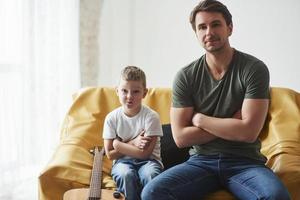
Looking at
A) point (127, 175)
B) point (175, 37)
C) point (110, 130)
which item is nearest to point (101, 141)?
point (110, 130)

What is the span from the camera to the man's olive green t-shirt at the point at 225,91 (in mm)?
1803

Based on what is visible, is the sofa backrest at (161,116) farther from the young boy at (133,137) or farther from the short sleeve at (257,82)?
the short sleeve at (257,82)

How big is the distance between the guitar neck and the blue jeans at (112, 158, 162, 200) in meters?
0.08

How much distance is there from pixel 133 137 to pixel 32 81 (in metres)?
1.25

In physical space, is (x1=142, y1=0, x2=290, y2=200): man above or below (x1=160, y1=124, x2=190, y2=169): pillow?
above

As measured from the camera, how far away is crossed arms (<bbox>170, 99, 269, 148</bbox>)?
177 centimetres

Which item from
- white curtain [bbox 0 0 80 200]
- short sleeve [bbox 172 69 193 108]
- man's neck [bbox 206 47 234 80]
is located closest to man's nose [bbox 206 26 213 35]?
man's neck [bbox 206 47 234 80]

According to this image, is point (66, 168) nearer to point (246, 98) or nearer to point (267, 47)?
point (246, 98)

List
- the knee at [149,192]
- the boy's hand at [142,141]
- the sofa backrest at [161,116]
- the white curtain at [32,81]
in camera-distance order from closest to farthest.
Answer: the knee at [149,192] < the boy's hand at [142,141] < the sofa backrest at [161,116] < the white curtain at [32,81]

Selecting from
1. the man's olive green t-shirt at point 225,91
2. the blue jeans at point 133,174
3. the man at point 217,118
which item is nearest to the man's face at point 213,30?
the man at point 217,118

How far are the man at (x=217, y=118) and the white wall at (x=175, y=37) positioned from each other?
4.19 ft

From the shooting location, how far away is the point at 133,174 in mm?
1874

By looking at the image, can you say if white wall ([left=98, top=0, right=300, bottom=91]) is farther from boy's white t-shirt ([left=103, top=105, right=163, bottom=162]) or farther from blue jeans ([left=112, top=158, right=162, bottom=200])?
blue jeans ([left=112, top=158, right=162, bottom=200])

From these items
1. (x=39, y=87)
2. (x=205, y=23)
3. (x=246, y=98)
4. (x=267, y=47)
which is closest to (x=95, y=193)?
(x=246, y=98)
